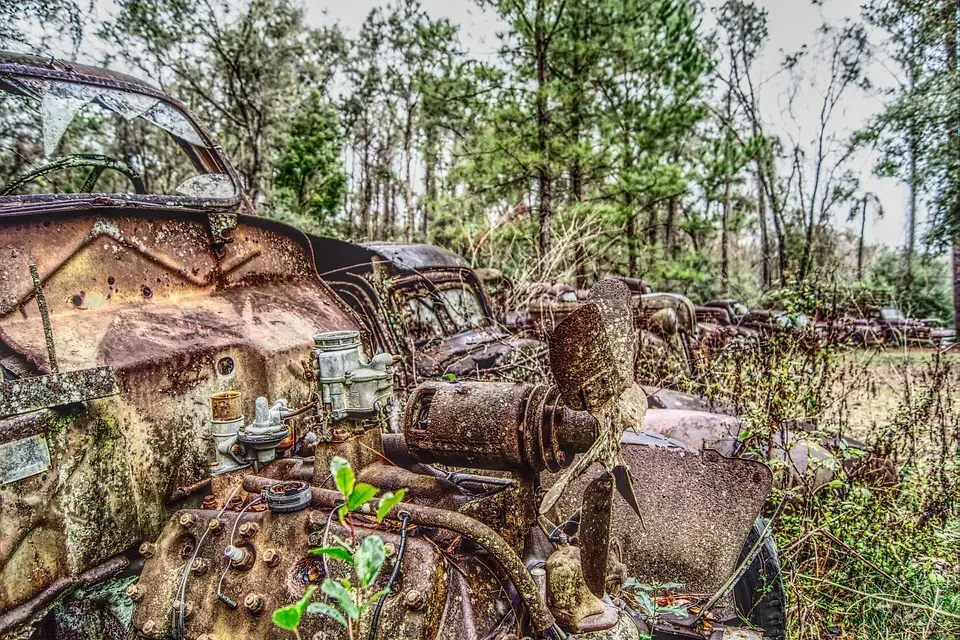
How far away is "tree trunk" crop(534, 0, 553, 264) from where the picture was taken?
1044 cm

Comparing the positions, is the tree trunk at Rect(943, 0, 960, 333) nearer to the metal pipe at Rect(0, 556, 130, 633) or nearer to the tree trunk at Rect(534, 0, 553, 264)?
the tree trunk at Rect(534, 0, 553, 264)

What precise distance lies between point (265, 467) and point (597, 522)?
1.34 m

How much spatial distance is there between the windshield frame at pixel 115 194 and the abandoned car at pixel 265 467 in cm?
1

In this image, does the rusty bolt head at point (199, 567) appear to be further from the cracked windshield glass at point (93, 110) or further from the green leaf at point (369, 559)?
the cracked windshield glass at point (93, 110)

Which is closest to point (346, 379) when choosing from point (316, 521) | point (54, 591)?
point (316, 521)

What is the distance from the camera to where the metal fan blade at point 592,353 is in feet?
5.09

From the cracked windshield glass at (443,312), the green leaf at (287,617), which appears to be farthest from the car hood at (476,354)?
the green leaf at (287,617)

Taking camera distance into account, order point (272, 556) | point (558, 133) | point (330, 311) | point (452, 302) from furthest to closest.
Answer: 1. point (558, 133)
2. point (452, 302)
3. point (330, 311)
4. point (272, 556)

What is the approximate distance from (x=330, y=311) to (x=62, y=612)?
5.97ft

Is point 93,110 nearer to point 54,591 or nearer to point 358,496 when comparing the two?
point 54,591

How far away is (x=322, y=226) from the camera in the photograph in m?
17.0

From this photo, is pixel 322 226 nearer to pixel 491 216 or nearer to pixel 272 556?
pixel 491 216

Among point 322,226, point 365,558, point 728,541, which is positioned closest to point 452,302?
point 728,541

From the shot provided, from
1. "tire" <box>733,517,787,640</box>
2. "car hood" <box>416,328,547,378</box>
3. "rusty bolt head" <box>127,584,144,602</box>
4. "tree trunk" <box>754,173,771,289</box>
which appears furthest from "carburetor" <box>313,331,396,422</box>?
"tree trunk" <box>754,173,771,289</box>
